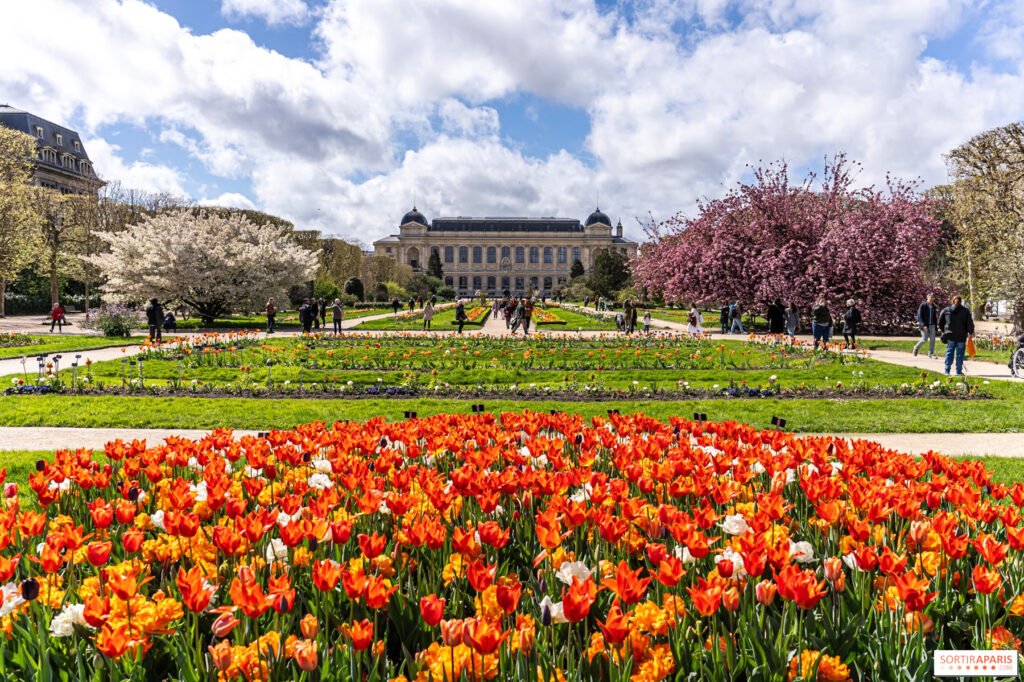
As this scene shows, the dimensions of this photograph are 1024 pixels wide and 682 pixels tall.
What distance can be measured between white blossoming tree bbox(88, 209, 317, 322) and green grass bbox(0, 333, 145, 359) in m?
6.60

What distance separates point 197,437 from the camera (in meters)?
7.71

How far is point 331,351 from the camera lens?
637 inches

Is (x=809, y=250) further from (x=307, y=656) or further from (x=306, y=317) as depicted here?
(x=307, y=656)

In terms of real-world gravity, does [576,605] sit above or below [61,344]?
above

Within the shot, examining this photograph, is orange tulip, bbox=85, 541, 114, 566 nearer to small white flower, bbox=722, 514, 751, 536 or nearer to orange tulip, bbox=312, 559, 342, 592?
orange tulip, bbox=312, 559, 342, 592

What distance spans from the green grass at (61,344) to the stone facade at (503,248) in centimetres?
10254

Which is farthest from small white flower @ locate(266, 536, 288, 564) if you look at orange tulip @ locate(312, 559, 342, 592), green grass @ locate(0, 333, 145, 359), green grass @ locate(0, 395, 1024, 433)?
green grass @ locate(0, 333, 145, 359)

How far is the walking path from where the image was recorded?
23.2ft

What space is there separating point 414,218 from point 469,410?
122 metres

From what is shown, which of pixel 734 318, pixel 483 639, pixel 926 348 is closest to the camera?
pixel 483 639

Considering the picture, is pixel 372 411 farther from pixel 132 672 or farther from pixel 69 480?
pixel 132 672

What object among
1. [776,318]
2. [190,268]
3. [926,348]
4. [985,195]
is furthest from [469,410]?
[985,195]

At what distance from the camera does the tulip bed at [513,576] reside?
1.89 meters

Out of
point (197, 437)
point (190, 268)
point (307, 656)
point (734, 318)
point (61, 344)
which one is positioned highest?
point (190, 268)
